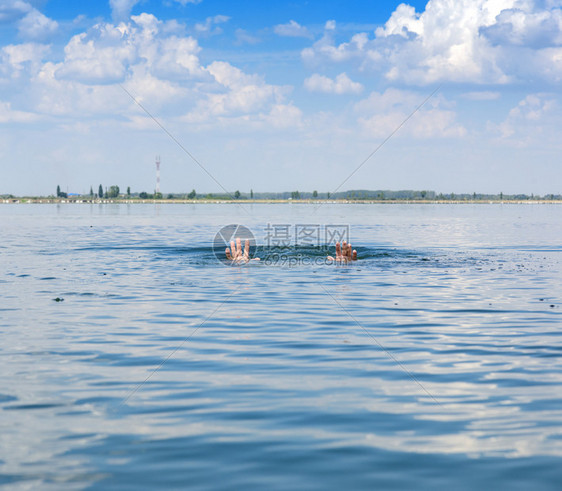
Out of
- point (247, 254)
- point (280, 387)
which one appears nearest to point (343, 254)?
point (247, 254)

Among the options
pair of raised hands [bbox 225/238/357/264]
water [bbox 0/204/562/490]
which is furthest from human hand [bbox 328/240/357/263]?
water [bbox 0/204/562/490]

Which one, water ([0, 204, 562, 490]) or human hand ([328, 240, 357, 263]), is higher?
human hand ([328, 240, 357, 263])

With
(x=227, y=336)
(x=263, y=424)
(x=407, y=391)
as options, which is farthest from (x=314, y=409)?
(x=227, y=336)

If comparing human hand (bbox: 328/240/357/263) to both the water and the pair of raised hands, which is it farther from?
the water

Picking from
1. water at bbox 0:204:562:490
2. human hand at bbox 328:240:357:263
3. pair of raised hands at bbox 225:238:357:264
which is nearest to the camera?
water at bbox 0:204:562:490

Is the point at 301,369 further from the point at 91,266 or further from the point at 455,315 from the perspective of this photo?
the point at 91,266

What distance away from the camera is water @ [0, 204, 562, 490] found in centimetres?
873

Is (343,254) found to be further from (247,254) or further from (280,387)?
(280,387)

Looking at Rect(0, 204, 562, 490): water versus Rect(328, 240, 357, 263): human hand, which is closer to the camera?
Rect(0, 204, 562, 490): water

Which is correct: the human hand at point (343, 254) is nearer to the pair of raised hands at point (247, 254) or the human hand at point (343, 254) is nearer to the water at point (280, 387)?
the pair of raised hands at point (247, 254)

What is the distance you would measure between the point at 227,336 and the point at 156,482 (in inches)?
361

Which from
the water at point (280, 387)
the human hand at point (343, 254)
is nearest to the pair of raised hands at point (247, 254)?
the human hand at point (343, 254)

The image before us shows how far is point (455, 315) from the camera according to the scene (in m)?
20.6

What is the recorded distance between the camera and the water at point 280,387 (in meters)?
8.73
